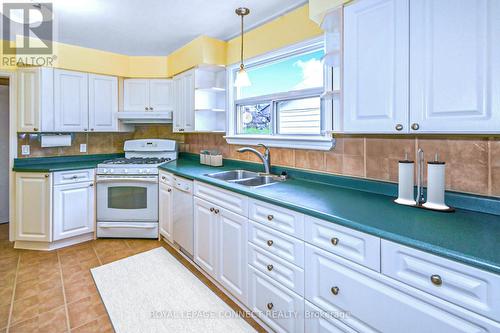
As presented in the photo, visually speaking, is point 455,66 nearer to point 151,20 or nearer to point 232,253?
point 232,253

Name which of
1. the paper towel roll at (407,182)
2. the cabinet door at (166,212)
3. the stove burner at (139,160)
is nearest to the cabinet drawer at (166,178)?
the cabinet door at (166,212)

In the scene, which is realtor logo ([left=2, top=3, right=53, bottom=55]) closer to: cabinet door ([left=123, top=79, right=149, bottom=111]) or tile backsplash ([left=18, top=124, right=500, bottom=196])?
cabinet door ([left=123, top=79, right=149, bottom=111])

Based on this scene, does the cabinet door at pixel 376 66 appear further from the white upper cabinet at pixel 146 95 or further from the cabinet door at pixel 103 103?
the cabinet door at pixel 103 103

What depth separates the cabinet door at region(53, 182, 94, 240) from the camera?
3047mm

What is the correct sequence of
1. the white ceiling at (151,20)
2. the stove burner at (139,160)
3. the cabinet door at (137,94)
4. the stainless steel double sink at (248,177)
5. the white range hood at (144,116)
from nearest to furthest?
the white ceiling at (151,20)
the stainless steel double sink at (248,177)
the stove burner at (139,160)
the white range hood at (144,116)
the cabinet door at (137,94)

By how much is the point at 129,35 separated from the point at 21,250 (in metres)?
2.68

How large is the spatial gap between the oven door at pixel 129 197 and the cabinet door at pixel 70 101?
2.54ft

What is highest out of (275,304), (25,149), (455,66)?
(455,66)

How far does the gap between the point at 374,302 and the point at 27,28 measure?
12.6 feet

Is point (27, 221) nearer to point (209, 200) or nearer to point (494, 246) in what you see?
point (209, 200)

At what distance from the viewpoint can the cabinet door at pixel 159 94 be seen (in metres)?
3.79

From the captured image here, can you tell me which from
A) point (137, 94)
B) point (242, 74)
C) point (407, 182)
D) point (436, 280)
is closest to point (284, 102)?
point (242, 74)

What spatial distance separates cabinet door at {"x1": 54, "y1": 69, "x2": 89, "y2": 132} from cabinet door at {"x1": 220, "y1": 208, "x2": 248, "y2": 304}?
2.46 metres

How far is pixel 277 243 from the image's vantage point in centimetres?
165
